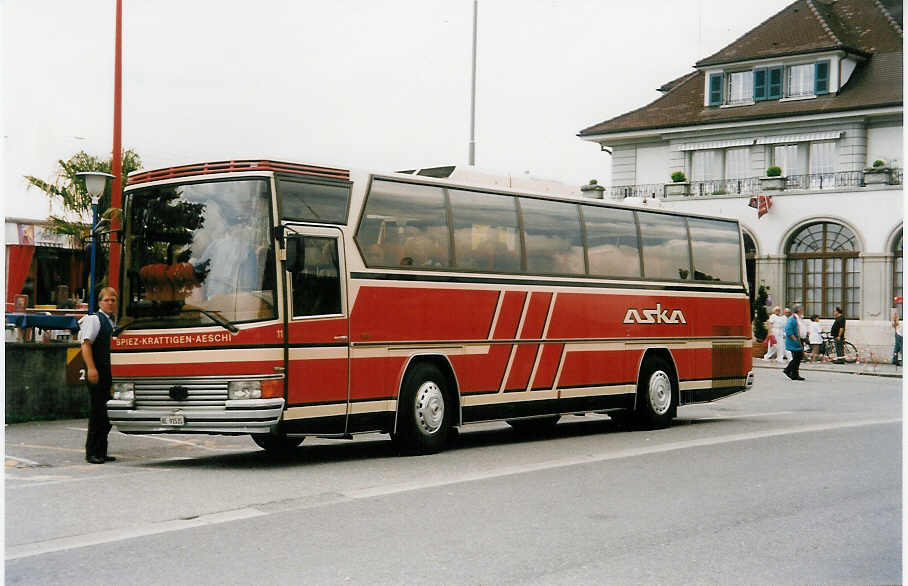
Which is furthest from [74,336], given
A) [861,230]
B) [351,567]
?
[861,230]

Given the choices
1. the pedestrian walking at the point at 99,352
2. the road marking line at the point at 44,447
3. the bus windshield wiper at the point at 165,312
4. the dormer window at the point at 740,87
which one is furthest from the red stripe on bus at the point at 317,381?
the dormer window at the point at 740,87

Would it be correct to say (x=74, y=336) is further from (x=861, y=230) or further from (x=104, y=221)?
(x=861, y=230)

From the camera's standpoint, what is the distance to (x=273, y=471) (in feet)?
41.9

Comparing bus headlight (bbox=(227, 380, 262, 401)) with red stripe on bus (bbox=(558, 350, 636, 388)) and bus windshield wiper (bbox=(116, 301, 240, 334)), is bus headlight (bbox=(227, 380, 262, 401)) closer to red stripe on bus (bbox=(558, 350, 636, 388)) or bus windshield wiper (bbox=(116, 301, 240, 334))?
bus windshield wiper (bbox=(116, 301, 240, 334))

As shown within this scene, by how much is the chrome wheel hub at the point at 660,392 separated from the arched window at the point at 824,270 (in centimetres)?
3050

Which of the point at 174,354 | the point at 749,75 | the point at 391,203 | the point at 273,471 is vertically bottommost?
the point at 273,471

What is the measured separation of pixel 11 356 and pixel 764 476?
37.1 ft

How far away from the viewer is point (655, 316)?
18.5 m

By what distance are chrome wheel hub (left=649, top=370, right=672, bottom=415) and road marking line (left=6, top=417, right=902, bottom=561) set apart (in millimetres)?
1749

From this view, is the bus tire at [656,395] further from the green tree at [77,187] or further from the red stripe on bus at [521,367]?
the green tree at [77,187]

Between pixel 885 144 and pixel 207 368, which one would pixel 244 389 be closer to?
pixel 207 368

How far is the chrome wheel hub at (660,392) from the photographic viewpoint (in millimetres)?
18344

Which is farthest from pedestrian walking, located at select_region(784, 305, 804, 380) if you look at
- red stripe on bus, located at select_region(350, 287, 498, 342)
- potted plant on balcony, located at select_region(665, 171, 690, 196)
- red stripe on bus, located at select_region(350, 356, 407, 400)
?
red stripe on bus, located at select_region(350, 356, 407, 400)

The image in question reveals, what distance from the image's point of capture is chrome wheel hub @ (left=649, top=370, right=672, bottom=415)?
18344 millimetres
